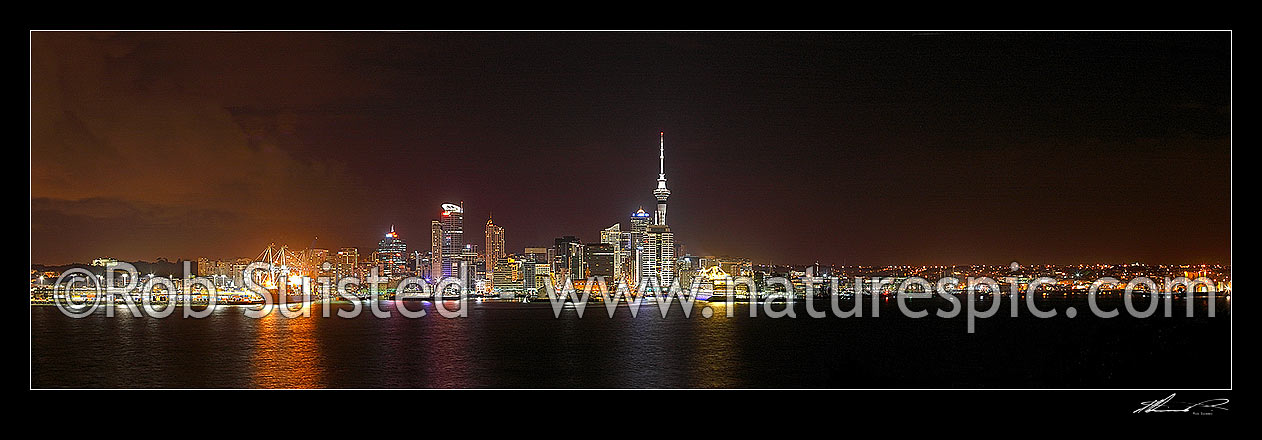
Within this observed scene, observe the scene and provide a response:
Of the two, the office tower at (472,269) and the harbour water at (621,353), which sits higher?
the office tower at (472,269)

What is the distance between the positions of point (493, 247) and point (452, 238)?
0.75m

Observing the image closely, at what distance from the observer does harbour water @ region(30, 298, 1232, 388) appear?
8.28 m

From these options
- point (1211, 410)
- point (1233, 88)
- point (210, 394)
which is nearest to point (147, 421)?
point (210, 394)

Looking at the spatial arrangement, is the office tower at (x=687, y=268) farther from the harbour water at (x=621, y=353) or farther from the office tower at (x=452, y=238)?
the office tower at (x=452, y=238)

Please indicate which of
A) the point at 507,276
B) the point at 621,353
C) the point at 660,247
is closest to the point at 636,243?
the point at 660,247

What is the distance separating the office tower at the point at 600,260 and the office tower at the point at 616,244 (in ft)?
0.08

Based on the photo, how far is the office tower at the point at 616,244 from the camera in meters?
12.9

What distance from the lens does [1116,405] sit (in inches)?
159

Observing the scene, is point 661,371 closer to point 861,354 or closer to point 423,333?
point 861,354

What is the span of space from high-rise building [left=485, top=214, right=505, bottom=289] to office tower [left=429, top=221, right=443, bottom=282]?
79cm

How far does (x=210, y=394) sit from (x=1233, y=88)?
4.71m

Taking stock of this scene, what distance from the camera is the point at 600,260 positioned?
1698 cm
